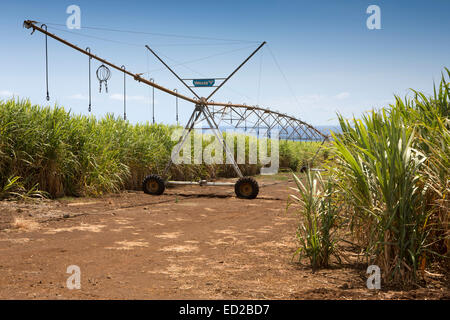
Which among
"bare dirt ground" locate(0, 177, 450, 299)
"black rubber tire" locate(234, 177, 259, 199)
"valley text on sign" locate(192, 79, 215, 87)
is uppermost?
"valley text on sign" locate(192, 79, 215, 87)

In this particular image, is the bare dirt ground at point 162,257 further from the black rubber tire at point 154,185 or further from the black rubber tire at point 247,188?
the black rubber tire at point 154,185

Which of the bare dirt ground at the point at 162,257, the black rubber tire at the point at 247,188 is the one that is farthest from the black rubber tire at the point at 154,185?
the bare dirt ground at the point at 162,257

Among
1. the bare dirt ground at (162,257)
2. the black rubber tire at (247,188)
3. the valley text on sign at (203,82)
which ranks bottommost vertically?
the bare dirt ground at (162,257)

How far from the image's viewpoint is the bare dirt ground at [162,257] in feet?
12.8

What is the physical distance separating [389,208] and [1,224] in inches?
254

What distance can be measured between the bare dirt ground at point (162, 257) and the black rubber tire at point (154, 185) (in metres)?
2.50

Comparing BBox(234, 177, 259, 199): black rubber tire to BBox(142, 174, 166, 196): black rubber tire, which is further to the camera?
BBox(142, 174, 166, 196): black rubber tire

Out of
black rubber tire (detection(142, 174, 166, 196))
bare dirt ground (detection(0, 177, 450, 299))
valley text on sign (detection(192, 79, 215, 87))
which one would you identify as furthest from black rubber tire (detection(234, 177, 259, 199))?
valley text on sign (detection(192, 79, 215, 87))

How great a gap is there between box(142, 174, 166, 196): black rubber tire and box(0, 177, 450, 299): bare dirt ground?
2502mm

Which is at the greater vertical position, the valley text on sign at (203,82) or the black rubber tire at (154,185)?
the valley text on sign at (203,82)

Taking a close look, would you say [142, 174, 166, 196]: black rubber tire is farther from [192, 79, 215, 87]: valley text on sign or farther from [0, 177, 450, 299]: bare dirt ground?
[192, 79, 215, 87]: valley text on sign

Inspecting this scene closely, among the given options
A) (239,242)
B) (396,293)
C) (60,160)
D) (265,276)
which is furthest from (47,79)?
(396,293)

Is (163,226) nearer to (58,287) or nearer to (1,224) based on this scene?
(1,224)

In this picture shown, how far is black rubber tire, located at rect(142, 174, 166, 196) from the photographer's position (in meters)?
12.4
